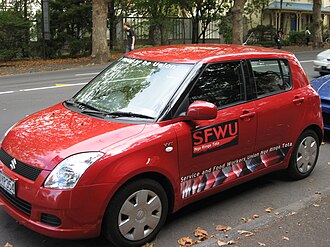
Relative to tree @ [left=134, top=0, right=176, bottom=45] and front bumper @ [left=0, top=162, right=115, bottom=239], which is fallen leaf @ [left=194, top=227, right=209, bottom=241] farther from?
tree @ [left=134, top=0, right=176, bottom=45]

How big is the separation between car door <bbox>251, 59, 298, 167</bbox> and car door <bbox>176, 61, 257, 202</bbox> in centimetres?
19

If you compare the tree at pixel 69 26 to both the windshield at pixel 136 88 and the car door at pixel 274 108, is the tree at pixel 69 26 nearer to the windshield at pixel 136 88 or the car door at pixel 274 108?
the windshield at pixel 136 88

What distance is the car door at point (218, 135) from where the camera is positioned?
401cm

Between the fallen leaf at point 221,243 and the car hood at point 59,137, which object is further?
the fallen leaf at point 221,243

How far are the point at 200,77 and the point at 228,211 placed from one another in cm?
139

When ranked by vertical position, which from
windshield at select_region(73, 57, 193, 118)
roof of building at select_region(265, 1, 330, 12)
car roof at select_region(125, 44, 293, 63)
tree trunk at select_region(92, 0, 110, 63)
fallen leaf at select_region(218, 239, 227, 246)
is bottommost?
fallen leaf at select_region(218, 239, 227, 246)

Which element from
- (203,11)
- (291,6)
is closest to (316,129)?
(203,11)

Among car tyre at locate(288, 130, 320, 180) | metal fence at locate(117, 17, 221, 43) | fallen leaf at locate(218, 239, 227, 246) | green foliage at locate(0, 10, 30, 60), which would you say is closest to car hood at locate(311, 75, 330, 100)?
car tyre at locate(288, 130, 320, 180)

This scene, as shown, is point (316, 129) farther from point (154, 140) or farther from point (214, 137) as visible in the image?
point (154, 140)

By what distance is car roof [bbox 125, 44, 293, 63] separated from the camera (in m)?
4.46

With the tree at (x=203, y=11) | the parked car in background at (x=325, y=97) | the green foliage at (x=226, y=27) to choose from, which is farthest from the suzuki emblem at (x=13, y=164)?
the green foliage at (x=226, y=27)

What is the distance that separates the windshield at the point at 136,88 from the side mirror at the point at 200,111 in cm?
27

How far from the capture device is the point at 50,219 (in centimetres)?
338

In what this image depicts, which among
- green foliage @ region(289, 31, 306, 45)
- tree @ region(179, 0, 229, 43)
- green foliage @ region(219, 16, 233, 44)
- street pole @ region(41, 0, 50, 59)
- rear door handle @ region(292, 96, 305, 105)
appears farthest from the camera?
green foliage @ region(289, 31, 306, 45)
